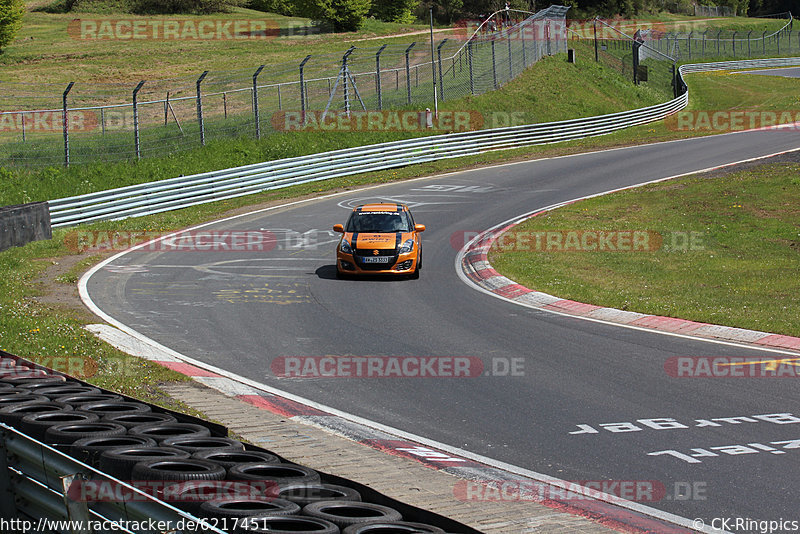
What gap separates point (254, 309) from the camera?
1658cm

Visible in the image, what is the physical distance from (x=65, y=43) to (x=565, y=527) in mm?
75324

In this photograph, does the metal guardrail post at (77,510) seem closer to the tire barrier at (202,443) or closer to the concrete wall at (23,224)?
the tire barrier at (202,443)

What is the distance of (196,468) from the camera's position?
579cm

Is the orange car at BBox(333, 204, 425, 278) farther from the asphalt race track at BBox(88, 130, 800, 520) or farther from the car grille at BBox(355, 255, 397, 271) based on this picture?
the asphalt race track at BBox(88, 130, 800, 520)

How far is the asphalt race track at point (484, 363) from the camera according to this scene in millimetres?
8547

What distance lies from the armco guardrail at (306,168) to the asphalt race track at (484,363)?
13.9 feet

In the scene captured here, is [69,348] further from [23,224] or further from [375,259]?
[23,224]

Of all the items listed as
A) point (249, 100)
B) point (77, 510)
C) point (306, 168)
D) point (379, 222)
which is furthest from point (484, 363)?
point (249, 100)

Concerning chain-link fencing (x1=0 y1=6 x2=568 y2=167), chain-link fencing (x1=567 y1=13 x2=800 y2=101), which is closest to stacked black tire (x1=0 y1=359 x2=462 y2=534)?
chain-link fencing (x1=0 y1=6 x2=568 y2=167)

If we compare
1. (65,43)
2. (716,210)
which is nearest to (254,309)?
(716,210)

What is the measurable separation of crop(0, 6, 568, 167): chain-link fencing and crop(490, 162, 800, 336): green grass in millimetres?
13911

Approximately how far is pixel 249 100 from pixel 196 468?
141 feet

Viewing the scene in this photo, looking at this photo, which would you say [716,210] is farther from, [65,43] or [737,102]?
[65,43]

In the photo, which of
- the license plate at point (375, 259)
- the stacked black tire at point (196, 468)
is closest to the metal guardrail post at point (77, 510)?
the stacked black tire at point (196, 468)
